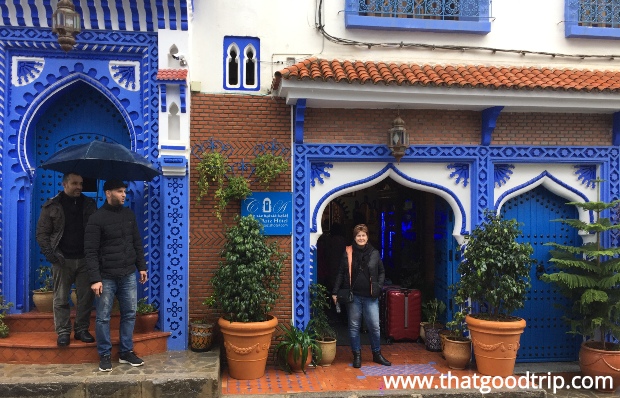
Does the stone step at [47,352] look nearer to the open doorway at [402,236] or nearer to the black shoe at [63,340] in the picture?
the black shoe at [63,340]

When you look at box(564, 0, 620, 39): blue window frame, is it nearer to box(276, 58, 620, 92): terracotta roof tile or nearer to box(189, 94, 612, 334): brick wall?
box(276, 58, 620, 92): terracotta roof tile

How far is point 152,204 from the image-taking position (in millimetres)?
6992

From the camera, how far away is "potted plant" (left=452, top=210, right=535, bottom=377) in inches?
261

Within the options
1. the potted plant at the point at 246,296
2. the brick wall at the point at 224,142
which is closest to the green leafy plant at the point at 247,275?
the potted plant at the point at 246,296

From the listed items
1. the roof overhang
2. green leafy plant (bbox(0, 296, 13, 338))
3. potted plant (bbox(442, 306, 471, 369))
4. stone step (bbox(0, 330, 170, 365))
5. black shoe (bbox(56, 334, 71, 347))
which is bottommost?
potted plant (bbox(442, 306, 471, 369))

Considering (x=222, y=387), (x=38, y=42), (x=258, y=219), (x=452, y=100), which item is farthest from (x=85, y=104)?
(x=452, y=100)

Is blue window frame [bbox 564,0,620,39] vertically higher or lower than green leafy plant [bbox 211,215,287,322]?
higher

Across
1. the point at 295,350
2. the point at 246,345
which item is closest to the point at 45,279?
the point at 246,345

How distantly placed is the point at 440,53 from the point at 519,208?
2.74m

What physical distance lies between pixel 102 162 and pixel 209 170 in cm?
137

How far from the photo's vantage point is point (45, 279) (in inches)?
276

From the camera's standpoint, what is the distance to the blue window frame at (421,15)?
24.9 feet

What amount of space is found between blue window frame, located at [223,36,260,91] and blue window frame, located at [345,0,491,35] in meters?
1.49

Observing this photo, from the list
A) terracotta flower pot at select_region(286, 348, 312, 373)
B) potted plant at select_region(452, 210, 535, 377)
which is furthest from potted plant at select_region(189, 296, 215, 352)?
potted plant at select_region(452, 210, 535, 377)
